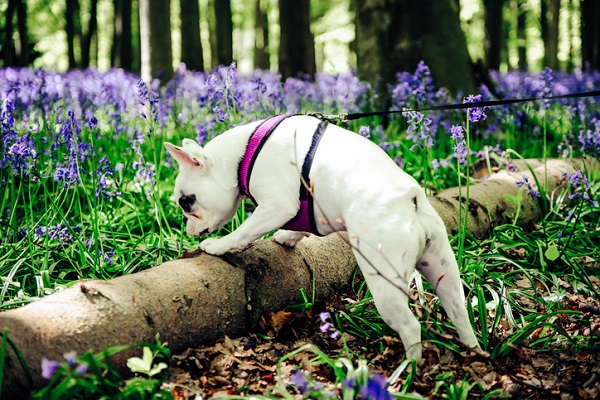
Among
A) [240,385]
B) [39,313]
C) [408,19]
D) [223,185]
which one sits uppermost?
[408,19]

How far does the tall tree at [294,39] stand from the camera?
12094 millimetres

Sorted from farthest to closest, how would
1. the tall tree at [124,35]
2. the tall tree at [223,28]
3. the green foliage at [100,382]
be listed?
the tall tree at [223,28]
the tall tree at [124,35]
the green foliage at [100,382]

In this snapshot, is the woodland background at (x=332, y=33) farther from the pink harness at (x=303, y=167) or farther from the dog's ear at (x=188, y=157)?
the dog's ear at (x=188, y=157)

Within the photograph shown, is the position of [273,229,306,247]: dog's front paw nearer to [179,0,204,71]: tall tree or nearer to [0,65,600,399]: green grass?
[0,65,600,399]: green grass

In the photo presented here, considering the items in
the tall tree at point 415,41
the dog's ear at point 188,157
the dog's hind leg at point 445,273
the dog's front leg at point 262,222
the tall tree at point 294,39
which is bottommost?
the dog's hind leg at point 445,273

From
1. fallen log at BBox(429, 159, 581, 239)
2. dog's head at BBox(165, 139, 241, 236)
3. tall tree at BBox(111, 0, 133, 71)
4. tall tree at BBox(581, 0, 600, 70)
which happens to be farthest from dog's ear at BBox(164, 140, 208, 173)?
tall tree at BBox(581, 0, 600, 70)

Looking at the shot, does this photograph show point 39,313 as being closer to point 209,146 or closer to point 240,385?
point 240,385

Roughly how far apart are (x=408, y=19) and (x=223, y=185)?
5070mm

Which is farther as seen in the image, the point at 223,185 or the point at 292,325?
the point at 292,325

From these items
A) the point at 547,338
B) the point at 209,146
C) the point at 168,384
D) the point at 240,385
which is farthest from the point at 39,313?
the point at 547,338

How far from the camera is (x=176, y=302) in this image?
2.52 m

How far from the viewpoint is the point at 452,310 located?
247cm

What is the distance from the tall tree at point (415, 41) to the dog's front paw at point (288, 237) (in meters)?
4.32

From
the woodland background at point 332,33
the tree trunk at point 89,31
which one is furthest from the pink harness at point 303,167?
the tree trunk at point 89,31
